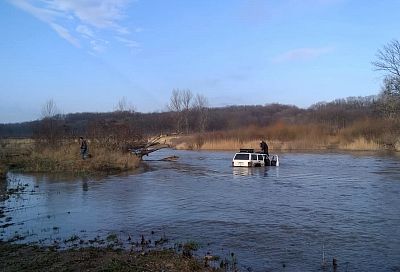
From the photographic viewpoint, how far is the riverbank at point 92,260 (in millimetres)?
9477

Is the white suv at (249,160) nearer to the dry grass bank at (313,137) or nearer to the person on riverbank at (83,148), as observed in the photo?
the person on riverbank at (83,148)

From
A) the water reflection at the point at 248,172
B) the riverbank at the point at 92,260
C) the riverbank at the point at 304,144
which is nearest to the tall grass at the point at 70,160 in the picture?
the water reflection at the point at 248,172

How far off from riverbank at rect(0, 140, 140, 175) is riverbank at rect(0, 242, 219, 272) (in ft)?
80.7

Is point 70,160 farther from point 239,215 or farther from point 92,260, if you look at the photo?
point 92,260

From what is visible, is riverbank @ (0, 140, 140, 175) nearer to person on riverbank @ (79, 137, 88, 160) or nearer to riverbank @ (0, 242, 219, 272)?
person on riverbank @ (79, 137, 88, 160)

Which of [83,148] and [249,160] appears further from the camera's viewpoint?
[249,160]

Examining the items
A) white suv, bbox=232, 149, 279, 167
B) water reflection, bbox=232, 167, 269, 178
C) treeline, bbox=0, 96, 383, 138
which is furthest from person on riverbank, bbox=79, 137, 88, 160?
white suv, bbox=232, 149, 279, 167

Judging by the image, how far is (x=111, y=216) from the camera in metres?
17.2

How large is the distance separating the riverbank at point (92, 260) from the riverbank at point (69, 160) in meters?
24.6

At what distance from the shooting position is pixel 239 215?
56.8ft

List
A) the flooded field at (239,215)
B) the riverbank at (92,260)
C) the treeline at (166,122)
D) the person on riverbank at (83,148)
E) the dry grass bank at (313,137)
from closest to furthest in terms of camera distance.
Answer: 1. the riverbank at (92,260)
2. the flooded field at (239,215)
3. the person on riverbank at (83,148)
4. the treeline at (166,122)
5. the dry grass bank at (313,137)

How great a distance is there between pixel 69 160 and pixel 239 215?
75.9 feet

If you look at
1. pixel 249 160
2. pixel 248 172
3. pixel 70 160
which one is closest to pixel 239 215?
pixel 248 172

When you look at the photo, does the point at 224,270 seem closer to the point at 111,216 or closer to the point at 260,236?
the point at 260,236
